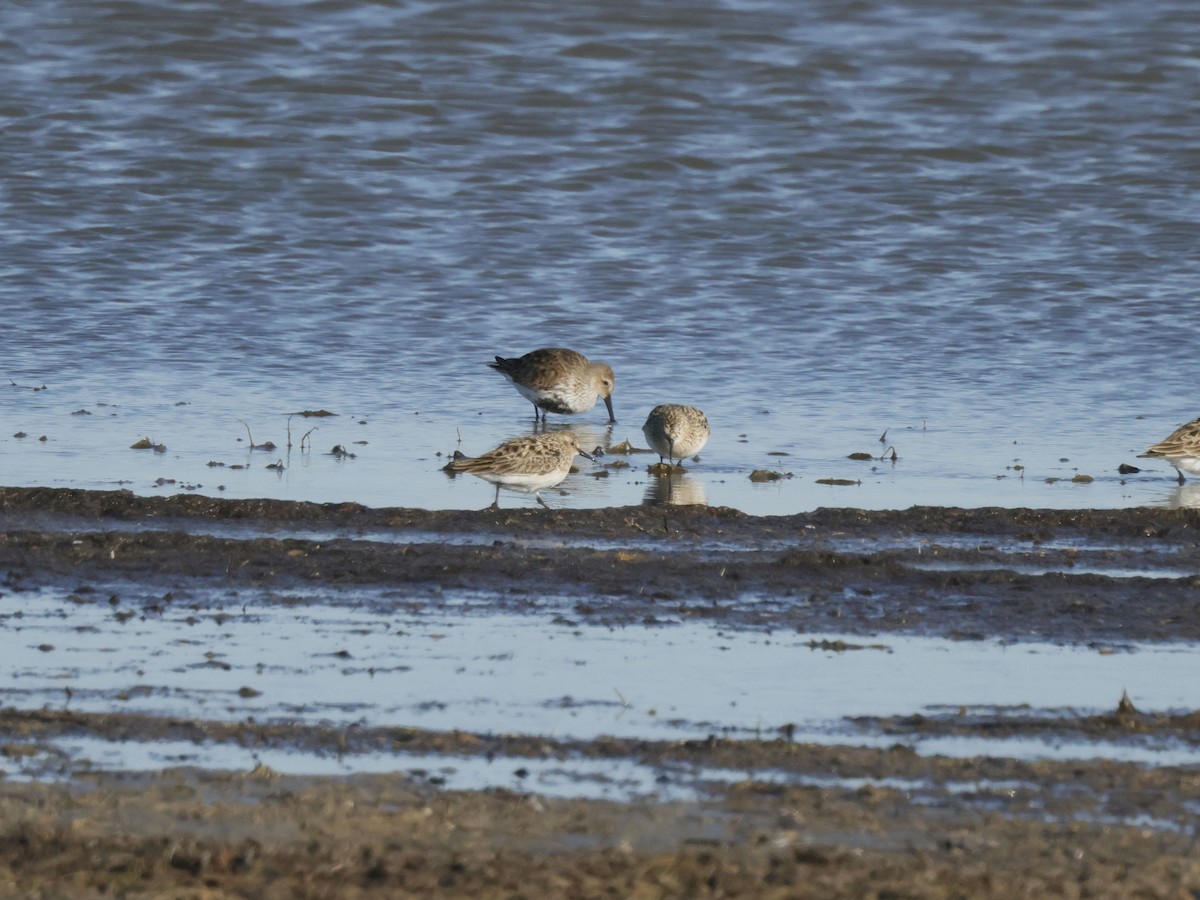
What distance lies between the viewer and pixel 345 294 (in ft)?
73.8

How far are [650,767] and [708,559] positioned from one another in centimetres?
373

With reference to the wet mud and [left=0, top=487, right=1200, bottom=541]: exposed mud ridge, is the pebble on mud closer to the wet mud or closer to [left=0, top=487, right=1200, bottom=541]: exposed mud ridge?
[left=0, top=487, right=1200, bottom=541]: exposed mud ridge

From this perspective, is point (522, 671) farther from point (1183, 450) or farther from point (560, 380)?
point (560, 380)

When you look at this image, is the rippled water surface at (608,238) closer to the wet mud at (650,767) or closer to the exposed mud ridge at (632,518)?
the exposed mud ridge at (632,518)

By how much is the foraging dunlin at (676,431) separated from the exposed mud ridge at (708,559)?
2.36 m

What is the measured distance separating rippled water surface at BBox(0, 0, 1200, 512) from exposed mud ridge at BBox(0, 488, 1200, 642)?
124cm

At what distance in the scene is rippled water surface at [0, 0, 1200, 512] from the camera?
15.6 meters

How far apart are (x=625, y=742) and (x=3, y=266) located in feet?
59.0

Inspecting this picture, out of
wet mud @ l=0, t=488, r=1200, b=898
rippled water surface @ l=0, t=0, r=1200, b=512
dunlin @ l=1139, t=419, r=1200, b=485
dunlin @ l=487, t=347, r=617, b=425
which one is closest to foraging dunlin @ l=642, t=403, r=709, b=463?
rippled water surface @ l=0, t=0, r=1200, b=512

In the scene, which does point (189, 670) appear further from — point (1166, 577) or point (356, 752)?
point (1166, 577)

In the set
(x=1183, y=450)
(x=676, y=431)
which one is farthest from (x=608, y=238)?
(x=1183, y=450)

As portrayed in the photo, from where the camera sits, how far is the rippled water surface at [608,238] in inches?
616

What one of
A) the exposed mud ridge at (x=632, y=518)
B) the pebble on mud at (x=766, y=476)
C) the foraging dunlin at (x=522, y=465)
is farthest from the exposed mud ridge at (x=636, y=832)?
the pebble on mud at (x=766, y=476)

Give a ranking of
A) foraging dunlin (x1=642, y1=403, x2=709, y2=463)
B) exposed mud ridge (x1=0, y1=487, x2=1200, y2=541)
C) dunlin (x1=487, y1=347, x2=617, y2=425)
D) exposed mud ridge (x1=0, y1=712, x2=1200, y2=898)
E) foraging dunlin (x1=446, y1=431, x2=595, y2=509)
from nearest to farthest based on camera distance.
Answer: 1. exposed mud ridge (x1=0, y1=712, x2=1200, y2=898)
2. exposed mud ridge (x1=0, y1=487, x2=1200, y2=541)
3. foraging dunlin (x1=446, y1=431, x2=595, y2=509)
4. foraging dunlin (x1=642, y1=403, x2=709, y2=463)
5. dunlin (x1=487, y1=347, x2=617, y2=425)
